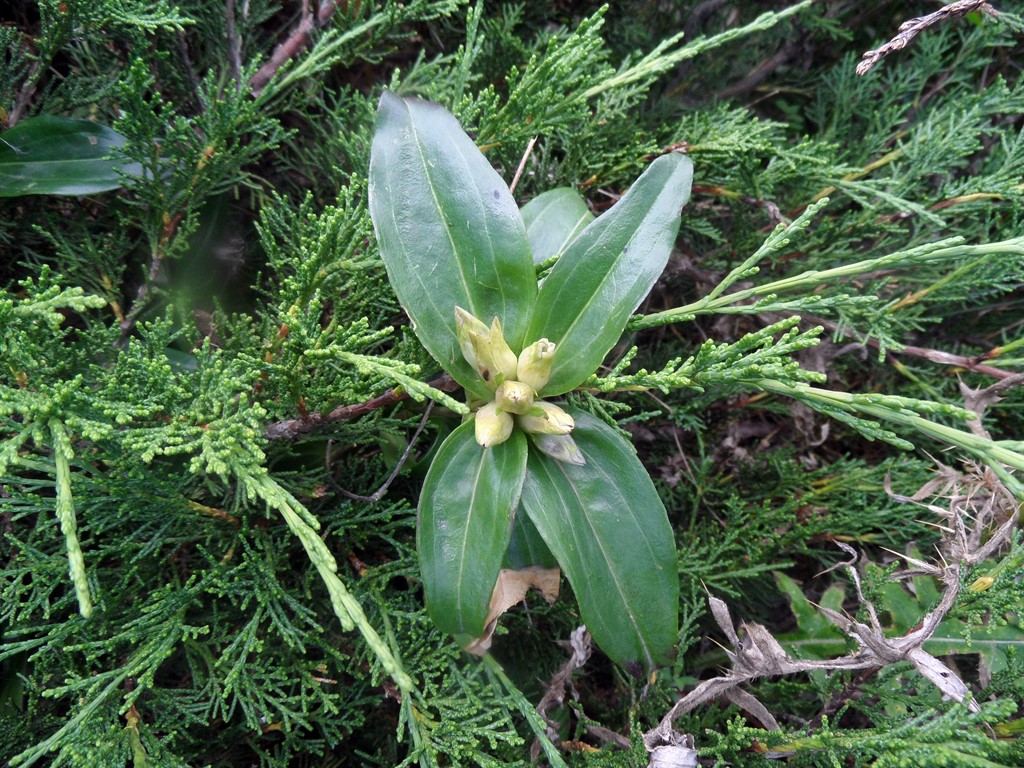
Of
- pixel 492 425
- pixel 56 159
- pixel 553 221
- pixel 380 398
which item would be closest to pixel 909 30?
pixel 553 221

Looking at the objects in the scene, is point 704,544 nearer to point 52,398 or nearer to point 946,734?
point 946,734

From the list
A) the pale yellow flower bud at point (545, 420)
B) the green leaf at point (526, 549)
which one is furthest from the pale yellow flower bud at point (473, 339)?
the green leaf at point (526, 549)

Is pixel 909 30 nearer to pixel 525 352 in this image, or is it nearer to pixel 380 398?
pixel 525 352

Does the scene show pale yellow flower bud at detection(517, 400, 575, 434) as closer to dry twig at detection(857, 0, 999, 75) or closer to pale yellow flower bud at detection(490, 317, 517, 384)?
pale yellow flower bud at detection(490, 317, 517, 384)

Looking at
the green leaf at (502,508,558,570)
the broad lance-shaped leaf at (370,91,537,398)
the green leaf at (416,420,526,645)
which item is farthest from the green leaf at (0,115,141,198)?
the green leaf at (502,508,558,570)

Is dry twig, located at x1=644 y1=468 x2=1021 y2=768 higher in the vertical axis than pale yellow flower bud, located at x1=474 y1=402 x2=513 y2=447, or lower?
lower

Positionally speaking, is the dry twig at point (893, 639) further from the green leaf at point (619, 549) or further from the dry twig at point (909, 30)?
the dry twig at point (909, 30)

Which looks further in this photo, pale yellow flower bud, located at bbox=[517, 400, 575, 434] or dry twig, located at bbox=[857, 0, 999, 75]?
dry twig, located at bbox=[857, 0, 999, 75]

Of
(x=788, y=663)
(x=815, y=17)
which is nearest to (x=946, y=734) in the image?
(x=788, y=663)
